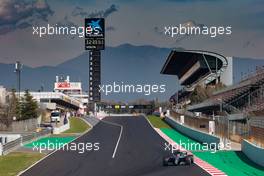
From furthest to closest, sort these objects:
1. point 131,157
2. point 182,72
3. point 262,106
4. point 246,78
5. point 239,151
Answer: point 182,72, point 246,78, point 262,106, point 239,151, point 131,157

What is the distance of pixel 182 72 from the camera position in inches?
6831

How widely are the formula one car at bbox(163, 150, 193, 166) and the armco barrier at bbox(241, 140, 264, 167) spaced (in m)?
4.51

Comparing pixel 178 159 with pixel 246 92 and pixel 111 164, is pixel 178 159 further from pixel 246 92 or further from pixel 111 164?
pixel 246 92

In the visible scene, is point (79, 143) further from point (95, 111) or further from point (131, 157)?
point (95, 111)

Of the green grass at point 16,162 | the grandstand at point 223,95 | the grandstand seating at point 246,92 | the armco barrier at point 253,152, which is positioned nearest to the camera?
the green grass at point 16,162

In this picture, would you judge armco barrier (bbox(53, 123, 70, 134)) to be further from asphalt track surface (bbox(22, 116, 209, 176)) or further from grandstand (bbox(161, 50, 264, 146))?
asphalt track surface (bbox(22, 116, 209, 176))

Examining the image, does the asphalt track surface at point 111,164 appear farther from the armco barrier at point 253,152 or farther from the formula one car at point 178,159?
the armco barrier at point 253,152

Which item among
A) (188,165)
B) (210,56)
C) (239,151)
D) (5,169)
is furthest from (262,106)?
(210,56)

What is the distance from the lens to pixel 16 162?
42.3 meters

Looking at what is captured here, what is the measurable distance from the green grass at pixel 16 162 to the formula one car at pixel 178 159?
9443 millimetres

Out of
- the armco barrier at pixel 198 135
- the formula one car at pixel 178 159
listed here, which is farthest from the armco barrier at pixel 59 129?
the formula one car at pixel 178 159

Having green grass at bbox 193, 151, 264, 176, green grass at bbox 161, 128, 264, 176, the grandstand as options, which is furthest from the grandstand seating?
green grass at bbox 193, 151, 264, 176

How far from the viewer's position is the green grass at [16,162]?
120ft

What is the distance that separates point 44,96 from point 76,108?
2288 cm
